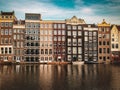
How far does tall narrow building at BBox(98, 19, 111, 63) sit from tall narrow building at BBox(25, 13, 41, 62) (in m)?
23.9

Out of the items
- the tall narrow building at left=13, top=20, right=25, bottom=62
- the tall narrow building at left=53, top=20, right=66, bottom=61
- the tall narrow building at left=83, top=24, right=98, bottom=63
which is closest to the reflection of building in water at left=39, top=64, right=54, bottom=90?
the tall narrow building at left=13, top=20, right=25, bottom=62

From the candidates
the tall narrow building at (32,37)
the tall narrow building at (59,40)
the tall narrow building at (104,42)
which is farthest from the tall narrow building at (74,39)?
the tall narrow building at (32,37)

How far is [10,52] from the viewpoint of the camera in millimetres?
89750

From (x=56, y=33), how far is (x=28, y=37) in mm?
10769

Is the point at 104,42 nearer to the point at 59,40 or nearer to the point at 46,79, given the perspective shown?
the point at 59,40

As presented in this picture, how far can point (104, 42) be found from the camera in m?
94.7

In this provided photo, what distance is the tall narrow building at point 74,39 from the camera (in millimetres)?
92125

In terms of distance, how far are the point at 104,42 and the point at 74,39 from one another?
472 inches

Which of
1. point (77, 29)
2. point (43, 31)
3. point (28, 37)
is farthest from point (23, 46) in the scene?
point (77, 29)

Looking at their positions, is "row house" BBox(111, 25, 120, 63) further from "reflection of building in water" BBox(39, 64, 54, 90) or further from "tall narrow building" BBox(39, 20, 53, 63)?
"reflection of building in water" BBox(39, 64, 54, 90)

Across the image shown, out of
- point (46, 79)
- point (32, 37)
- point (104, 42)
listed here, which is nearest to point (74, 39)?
point (104, 42)

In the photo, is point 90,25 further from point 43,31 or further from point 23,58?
point 23,58

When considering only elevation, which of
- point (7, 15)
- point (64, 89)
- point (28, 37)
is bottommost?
point (64, 89)

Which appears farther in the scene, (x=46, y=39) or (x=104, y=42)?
(x=104, y=42)
